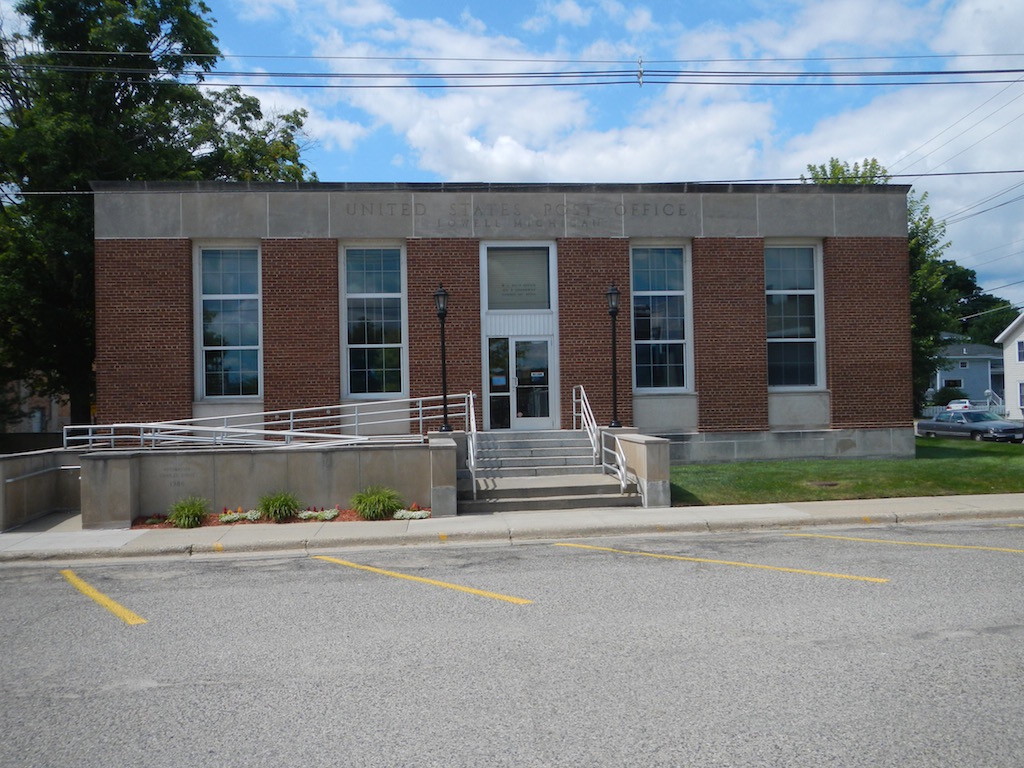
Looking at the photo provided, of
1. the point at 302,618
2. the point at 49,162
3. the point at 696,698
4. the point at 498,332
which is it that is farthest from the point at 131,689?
the point at 49,162

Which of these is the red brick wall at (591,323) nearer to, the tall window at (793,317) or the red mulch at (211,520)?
the tall window at (793,317)

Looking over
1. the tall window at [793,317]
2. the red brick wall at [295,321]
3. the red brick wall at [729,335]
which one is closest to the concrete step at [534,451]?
the red brick wall at [729,335]

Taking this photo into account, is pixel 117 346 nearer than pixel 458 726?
No

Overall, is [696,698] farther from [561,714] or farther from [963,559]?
[963,559]

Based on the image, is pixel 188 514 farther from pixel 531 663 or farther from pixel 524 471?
pixel 531 663

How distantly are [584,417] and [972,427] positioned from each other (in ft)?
72.1

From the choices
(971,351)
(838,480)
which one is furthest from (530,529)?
(971,351)

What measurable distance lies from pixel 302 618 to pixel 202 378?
1287 centimetres

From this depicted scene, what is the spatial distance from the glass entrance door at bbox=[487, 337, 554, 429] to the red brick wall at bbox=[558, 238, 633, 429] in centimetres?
47

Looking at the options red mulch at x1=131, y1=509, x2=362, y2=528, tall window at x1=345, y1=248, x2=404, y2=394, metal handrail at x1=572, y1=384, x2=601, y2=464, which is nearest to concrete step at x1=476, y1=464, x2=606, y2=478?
metal handrail at x1=572, y1=384, x2=601, y2=464

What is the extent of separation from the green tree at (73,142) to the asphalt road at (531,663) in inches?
676

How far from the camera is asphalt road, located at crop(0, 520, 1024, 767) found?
4.48 metres

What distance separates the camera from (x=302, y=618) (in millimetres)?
7512

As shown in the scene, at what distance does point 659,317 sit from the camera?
65.4ft
